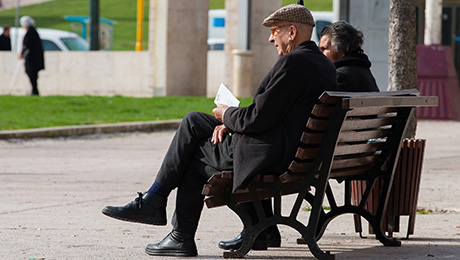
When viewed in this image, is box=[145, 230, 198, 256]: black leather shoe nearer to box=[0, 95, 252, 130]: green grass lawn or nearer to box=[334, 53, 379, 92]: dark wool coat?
box=[334, 53, 379, 92]: dark wool coat

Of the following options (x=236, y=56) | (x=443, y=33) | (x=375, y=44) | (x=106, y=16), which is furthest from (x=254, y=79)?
(x=106, y=16)

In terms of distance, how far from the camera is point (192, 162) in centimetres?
518

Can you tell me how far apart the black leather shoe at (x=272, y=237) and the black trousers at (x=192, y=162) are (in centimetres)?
53

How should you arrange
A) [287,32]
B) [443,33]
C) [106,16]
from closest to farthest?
[287,32] < [443,33] < [106,16]

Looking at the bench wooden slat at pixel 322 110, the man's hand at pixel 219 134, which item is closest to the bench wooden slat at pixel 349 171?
the bench wooden slat at pixel 322 110

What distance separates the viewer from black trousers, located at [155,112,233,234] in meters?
5.10

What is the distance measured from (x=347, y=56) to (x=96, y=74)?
67.2 ft

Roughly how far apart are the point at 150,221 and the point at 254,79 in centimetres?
1825

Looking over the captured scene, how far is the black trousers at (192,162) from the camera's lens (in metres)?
5.10

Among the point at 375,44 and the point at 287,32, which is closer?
the point at 287,32

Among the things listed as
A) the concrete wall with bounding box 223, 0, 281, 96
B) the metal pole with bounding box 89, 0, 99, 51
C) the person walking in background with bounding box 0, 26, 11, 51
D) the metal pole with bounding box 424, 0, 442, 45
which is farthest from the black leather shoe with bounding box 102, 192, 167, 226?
the person walking in background with bounding box 0, 26, 11, 51

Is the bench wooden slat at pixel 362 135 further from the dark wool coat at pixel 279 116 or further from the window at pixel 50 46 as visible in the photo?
the window at pixel 50 46

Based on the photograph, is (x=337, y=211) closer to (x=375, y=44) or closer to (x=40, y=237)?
(x=40, y=237)

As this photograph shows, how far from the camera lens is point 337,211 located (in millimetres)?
5621
